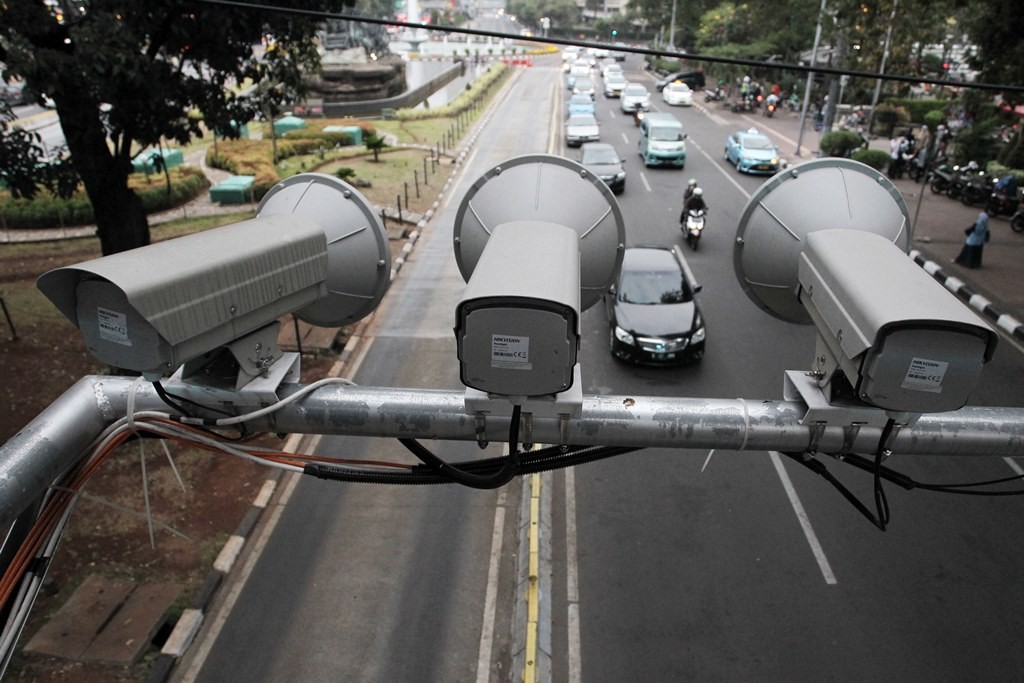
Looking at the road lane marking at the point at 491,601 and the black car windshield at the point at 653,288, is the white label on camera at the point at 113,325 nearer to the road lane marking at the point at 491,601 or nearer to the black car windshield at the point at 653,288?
the road lane marking at the point at 491,601

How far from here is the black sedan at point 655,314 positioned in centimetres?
1161

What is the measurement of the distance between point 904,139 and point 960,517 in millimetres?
20464

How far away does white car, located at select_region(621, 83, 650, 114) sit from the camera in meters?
38.3

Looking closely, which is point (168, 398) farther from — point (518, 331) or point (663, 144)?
point (663, 144)

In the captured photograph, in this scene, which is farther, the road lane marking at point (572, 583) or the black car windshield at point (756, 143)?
the black car windshield at point (756, 143)

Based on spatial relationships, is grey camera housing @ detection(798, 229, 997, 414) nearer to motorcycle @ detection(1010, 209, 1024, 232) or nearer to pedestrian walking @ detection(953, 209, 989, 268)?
pedestrian walking @ detection(953, 209, 989, 268)

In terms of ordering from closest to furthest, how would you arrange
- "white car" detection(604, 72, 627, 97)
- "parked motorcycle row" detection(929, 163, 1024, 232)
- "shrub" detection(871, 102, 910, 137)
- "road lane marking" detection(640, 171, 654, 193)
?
1. "parked motorcycle row" detection(929, 163, 1024, 232)
2. "road lane marking" detection(640, 171, 654, 193)
3. "shrub" detection(871, 102, 910, 137)
4. "white car" detection(604, 72, 627, 97)

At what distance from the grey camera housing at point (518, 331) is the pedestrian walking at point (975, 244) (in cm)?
1676

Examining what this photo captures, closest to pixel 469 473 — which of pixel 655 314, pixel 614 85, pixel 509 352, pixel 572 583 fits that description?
pixel 509 352

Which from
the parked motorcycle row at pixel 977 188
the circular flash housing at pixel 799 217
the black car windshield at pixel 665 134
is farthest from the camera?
the black car windshield at pixel 665 134

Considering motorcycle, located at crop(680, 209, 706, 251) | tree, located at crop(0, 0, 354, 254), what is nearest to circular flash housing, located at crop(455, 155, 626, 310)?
tree, located at crop(0, 0, 354, 254)

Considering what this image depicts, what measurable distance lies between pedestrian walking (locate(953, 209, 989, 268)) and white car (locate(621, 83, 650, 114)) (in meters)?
24.7

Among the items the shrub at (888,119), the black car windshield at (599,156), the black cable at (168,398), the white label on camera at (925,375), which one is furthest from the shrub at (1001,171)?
the black cable at (168,398)

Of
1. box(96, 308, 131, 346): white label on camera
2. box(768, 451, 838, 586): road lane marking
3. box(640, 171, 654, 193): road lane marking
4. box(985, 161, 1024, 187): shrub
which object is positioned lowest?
box(768, 451, 838, 586): road lane marking
